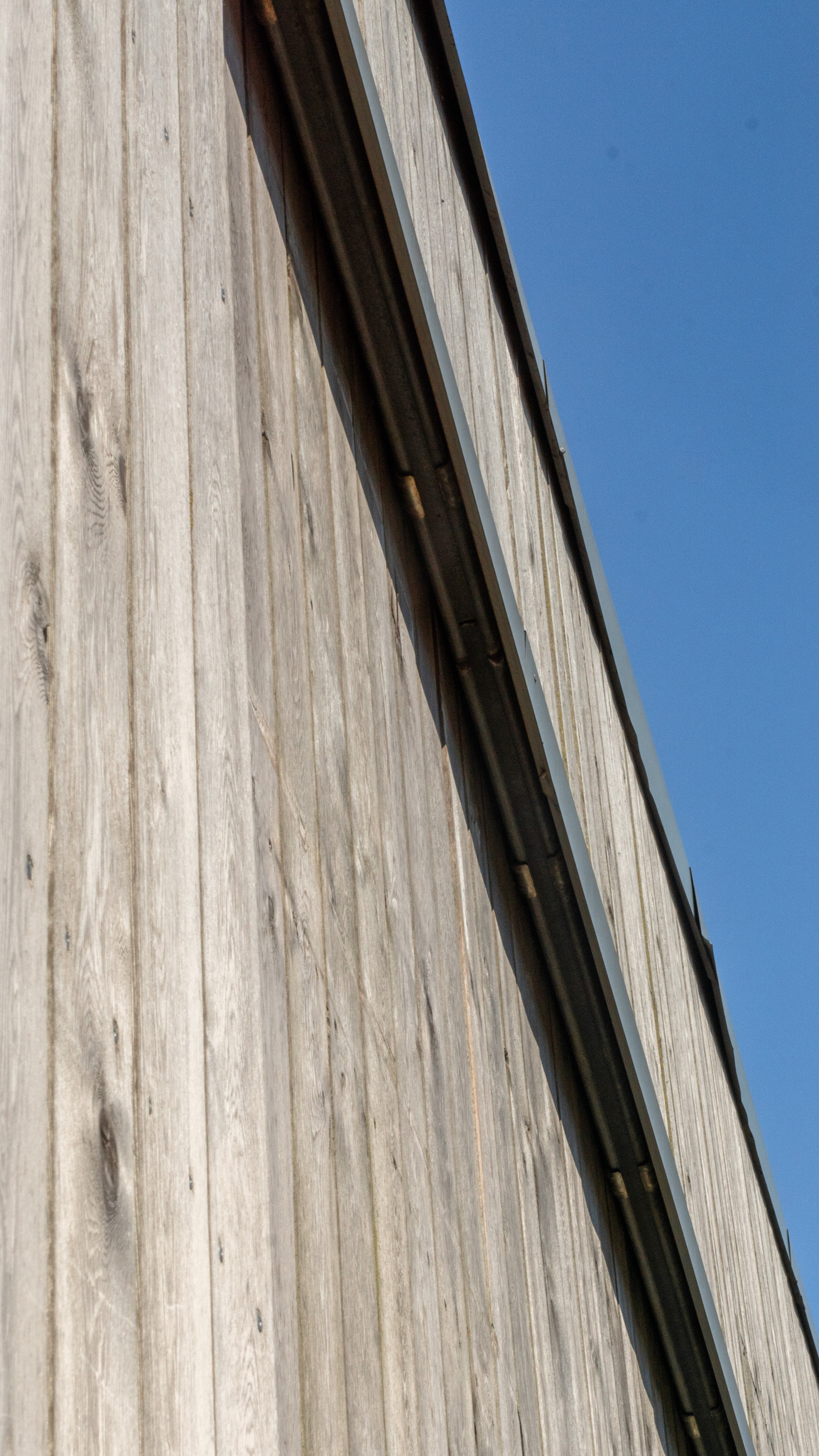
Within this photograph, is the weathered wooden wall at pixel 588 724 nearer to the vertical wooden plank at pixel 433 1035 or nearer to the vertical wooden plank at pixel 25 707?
the vertical wooden plank at pixel 433 1035

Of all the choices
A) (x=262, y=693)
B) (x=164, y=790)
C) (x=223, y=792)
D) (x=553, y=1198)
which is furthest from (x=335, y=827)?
(x=553, y=1198)

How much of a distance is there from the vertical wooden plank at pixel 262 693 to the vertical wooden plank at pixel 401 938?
1.08ft

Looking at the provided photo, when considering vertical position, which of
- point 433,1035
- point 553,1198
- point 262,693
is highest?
point 262,693

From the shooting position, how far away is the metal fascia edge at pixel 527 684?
82.1 inches

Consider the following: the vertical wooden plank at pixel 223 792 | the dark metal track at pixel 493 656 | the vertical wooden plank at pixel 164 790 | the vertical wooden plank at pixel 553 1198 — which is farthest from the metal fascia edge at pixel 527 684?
the vertical wooden plank at pixel 164 790

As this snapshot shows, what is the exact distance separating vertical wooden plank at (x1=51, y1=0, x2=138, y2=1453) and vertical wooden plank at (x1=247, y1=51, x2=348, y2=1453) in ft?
1.35

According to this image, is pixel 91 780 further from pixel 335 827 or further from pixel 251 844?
pixel 335 827

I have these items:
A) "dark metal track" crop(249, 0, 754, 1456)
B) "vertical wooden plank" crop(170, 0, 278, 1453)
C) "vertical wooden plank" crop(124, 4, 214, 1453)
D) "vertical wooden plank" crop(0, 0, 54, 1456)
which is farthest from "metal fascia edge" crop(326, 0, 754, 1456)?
"vertical wooden plank" crop(0, 0, 54, 1456)

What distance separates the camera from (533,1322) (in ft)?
7.70

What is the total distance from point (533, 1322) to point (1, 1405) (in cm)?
153

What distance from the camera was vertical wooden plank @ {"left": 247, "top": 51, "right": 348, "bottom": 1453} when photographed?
1592 millimetres

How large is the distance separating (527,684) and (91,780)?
1.27 meters

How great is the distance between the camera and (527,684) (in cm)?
244

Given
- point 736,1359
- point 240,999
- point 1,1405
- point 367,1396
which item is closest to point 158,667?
point 240,999
